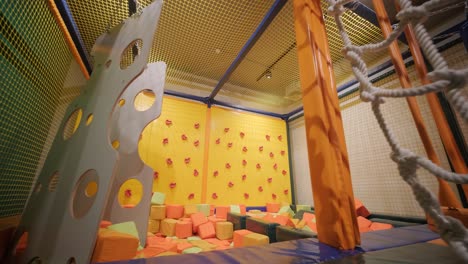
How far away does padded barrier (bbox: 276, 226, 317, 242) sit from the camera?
1.51m

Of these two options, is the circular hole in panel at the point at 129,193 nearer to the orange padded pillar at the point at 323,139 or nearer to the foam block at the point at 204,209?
the foam block at the point at 204,209

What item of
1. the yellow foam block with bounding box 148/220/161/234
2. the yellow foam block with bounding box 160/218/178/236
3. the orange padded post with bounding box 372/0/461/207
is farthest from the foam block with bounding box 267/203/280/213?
the orange padded post with bounding box 372/0/461/207

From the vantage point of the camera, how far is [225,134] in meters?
4.24

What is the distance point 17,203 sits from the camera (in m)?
1.48

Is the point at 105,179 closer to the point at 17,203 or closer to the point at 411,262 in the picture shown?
the point at 17,203

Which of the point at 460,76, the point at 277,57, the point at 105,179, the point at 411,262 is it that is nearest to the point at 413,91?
the point at 460,76

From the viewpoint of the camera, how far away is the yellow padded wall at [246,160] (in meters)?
3.91

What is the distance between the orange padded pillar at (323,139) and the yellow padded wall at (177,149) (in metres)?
2.73

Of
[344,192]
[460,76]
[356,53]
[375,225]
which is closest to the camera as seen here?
[460,76]

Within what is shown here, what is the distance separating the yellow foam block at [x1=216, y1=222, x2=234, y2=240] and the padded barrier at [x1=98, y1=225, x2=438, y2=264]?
155 cm

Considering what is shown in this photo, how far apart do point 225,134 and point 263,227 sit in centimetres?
244

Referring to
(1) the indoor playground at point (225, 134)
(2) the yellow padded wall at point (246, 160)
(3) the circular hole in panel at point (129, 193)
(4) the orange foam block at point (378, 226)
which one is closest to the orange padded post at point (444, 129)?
(1) the indoor playground at point (225, 134)

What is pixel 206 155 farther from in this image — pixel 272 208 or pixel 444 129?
pixel 444 129

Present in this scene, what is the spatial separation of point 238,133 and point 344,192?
3.27 meters
